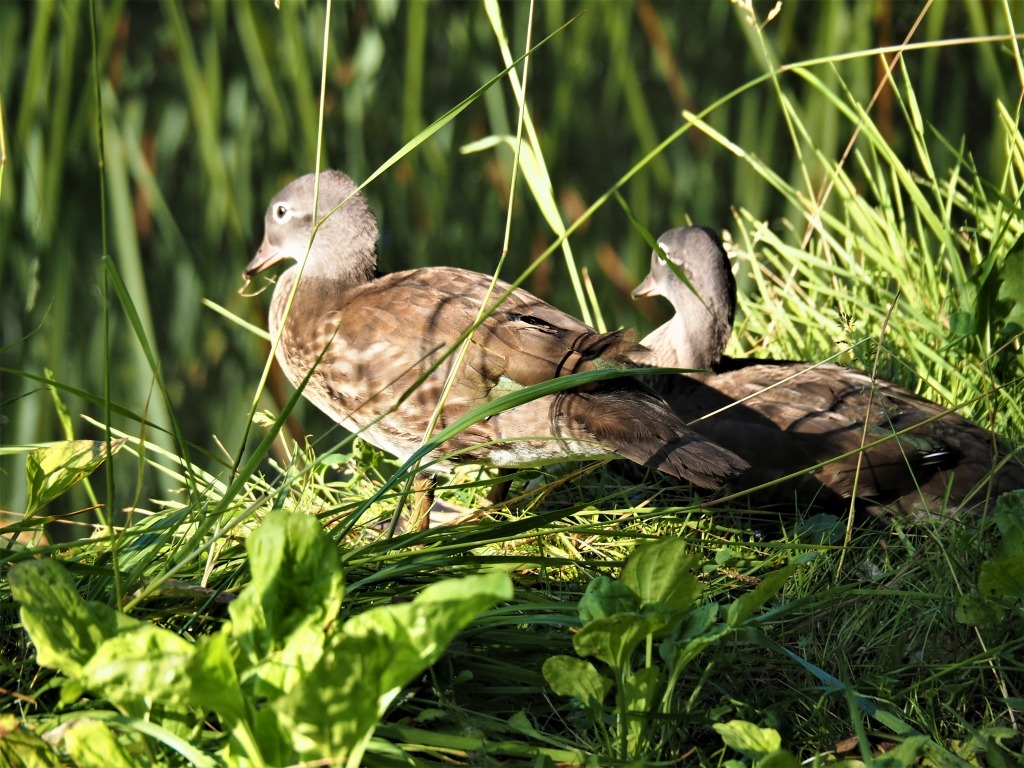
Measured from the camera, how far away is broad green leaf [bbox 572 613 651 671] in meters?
1.62

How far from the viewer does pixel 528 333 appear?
305cm

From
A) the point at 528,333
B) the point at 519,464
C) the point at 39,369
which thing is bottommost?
the point at 39,369

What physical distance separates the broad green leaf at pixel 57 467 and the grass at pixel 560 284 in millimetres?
11

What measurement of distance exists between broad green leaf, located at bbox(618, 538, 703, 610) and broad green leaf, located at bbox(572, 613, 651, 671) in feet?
0.29

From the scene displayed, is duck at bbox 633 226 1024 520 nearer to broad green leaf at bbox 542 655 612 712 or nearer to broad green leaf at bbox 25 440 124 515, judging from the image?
broad green leaf at bbox 542 655 612 712

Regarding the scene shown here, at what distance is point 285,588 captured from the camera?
1.58 meters

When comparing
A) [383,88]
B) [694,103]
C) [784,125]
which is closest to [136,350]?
[383,88]

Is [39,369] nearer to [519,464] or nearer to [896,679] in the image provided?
[519,464]

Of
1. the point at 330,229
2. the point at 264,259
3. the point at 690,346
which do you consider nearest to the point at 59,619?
the point at 330,229

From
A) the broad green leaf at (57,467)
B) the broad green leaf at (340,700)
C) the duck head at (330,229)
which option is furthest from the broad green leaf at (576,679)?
the duck head at (330,229)

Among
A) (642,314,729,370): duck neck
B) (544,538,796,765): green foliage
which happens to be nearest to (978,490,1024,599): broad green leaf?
(544,538,796,765): green foliage

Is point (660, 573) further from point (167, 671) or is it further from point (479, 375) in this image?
point (479, 375)

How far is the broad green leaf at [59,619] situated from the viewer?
1.53 m

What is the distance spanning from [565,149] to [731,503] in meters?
3.16
